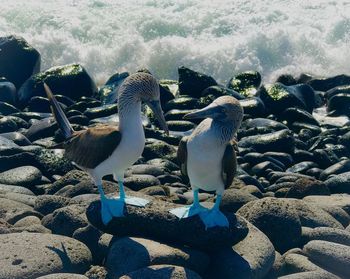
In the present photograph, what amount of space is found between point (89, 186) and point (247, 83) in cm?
1080

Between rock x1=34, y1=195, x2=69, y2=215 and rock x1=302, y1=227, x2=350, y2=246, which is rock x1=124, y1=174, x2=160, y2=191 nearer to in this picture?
rock x1=34, y1=195, x2=69, y2=215

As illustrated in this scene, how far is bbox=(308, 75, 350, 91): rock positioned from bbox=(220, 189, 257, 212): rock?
497 inches

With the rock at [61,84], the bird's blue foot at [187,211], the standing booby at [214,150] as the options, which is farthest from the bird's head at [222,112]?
the rock at [61,84]

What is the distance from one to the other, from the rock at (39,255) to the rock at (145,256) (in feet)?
1.04

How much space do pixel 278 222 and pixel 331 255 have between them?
2.59 feet

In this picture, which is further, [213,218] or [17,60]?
[17,60]

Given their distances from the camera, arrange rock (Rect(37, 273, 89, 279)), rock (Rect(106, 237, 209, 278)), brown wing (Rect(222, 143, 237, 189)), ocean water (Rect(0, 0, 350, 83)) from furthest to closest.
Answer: ocean water (Rect(0, 0, 350, 83))
brown wing (Rect(222, 143, 237, 189))
rock (Rect(106, 237, 209, 278))
rock (Rect(37, 273, 89, 279))

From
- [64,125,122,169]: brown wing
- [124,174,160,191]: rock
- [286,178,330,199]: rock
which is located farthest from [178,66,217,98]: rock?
[64,125,122,169]: brown wing

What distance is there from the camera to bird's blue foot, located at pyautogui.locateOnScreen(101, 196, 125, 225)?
21.5 feet

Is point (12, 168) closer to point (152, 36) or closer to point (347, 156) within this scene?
point (347, 156)

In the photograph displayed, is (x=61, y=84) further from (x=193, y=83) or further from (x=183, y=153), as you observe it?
(x=183, y=153)

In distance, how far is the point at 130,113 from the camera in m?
6.63

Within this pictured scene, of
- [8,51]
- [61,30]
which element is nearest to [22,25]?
[61,30]

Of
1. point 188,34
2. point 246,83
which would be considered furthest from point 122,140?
point 188,34
